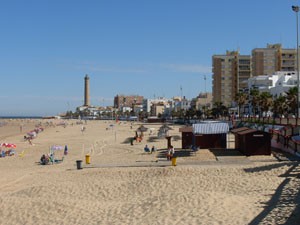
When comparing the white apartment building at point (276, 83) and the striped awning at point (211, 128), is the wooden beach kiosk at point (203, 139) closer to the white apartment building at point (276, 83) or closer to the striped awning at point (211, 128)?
the striped awning at point (211, 128)

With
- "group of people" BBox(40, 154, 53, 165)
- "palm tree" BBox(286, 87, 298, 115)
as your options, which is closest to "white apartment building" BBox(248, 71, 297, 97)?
"palm tree" BBox(286, 87, 298, 115)

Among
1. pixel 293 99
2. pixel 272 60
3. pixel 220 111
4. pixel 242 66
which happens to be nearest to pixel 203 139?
pixel 293 99

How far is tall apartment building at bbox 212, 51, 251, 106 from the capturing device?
10588 centimetres

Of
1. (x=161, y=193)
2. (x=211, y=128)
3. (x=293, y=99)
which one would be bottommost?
(x=161, y=193)

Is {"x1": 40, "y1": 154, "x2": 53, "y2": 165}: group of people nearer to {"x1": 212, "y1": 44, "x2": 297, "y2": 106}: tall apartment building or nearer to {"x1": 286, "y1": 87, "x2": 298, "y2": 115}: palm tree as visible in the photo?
{"x1": 286, "y1": 87, "x2": 298, "y2": 115}: palm tree

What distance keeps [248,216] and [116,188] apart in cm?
614

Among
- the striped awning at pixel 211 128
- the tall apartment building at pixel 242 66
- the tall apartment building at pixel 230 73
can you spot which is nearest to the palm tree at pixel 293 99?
the striped awning at pixel 211 128

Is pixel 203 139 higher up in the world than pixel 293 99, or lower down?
lower down

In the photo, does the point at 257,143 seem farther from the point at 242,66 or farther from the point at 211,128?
the point at 242,66

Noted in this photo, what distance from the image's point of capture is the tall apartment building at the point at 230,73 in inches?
4168

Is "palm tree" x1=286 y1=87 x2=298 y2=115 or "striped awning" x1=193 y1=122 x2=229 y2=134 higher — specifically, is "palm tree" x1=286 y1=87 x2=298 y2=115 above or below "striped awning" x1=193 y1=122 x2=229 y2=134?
above

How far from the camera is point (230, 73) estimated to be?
352ft

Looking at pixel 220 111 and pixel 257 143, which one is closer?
pixel 257 143

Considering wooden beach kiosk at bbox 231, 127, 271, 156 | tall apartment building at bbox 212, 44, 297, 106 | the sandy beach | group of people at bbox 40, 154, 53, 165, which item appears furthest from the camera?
tall apartment building at bbox 212, 44, 297, 106
